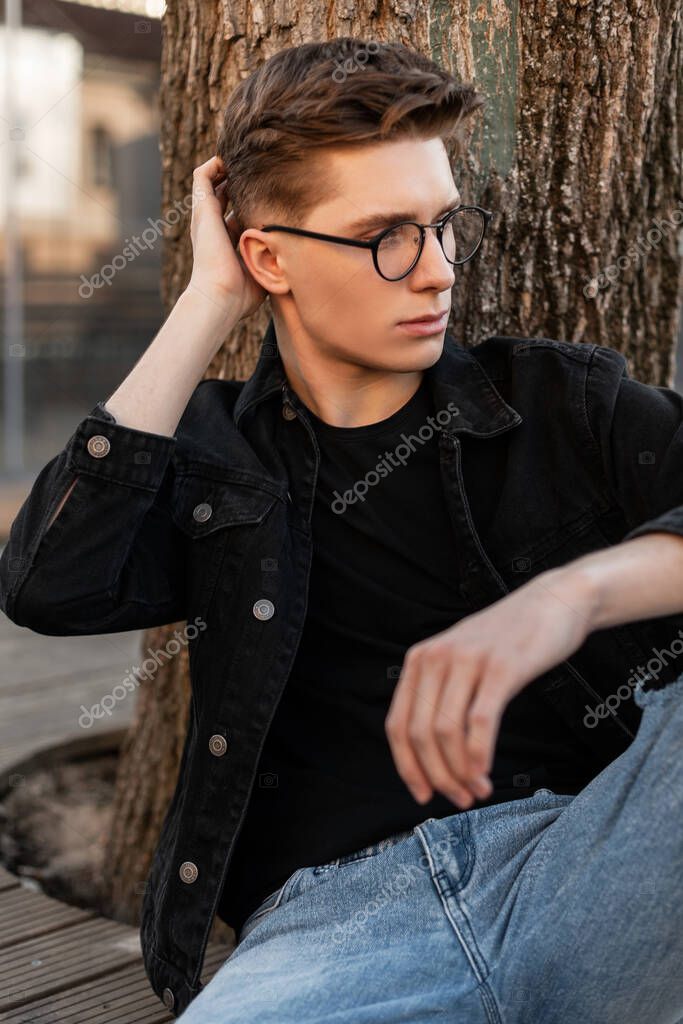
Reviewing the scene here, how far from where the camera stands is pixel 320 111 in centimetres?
178

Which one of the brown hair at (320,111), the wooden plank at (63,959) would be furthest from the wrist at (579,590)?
the wooden plank at (63,959)

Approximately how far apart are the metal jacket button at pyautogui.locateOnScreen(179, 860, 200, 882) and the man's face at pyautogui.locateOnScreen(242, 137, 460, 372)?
82cm

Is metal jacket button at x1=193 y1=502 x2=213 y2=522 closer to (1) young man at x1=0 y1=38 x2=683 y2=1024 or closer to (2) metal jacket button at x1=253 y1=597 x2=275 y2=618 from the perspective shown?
(1) young man at x1=0 y1=38 x2=683 y2=1024

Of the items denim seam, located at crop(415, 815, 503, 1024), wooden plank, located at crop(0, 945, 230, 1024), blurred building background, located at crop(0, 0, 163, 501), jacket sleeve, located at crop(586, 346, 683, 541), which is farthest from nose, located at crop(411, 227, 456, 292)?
blurred building background, located at crop(0, 0, 163, 501)

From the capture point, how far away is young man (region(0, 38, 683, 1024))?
1748mm

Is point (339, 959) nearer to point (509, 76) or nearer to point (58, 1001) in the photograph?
point (58, 1001)

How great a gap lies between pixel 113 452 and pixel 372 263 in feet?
1.56

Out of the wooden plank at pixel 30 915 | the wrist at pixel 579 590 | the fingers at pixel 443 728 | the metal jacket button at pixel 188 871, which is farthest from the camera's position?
the wooden plank at pixel 30 915

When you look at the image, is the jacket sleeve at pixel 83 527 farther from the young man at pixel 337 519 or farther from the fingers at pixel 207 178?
the fingers at pixel 207 178

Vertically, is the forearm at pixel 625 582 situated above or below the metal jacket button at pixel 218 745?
above

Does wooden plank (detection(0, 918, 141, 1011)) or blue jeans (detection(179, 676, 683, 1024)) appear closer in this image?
blue jeans (detection(179, 676, 683, 1024))

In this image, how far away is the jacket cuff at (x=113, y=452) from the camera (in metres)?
1.78

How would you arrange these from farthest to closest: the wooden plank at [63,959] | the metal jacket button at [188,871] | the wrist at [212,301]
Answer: the wooden plank at [63,959] → the wrist at [212,301] → the metal jacket button at [188,871]

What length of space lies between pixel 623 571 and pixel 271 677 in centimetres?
62
